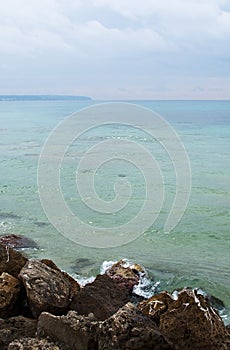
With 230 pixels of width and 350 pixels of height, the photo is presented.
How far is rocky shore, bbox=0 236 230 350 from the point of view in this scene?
8.65 metres

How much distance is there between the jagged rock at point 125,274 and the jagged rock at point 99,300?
4294 millimetres

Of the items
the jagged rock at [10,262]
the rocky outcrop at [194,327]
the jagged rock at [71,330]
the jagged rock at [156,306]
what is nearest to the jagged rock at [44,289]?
the jagged rock at [10,262]

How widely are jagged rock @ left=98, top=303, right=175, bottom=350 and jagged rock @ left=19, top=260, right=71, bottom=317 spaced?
6.26 feet

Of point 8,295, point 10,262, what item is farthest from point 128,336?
point 10,262

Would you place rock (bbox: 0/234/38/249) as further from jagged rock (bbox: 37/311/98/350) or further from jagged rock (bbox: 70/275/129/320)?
jagged rock (bbox: 37/311/98/350)

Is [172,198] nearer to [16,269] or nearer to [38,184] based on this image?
[38,184]

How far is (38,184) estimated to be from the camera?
3347cm

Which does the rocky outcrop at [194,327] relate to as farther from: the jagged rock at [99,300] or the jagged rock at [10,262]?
the jagged rock at [10,262]

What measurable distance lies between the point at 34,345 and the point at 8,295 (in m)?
2.36

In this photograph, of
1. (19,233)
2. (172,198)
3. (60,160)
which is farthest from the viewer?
(60,160)

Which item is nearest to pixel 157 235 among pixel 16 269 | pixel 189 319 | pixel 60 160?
pixel 16 269

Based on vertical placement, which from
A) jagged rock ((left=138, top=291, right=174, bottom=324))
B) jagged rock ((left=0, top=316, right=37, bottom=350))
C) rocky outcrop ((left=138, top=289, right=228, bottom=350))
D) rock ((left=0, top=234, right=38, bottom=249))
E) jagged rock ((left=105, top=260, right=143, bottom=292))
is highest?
rocky outcrop ((left=138, top=289, right=228, bottom=350))

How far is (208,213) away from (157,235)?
4351 millimetres

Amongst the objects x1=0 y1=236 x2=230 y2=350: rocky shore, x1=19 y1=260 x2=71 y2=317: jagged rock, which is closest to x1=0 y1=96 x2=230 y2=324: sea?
x1=0 y1=236 x2=230 y2=350: rocky shore
